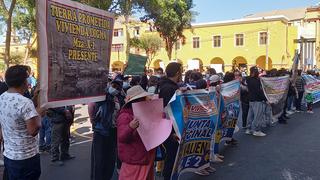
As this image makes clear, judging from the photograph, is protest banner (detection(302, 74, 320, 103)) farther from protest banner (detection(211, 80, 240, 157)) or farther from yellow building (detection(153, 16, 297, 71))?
yellow building (detection(153, 16, 297, 71))

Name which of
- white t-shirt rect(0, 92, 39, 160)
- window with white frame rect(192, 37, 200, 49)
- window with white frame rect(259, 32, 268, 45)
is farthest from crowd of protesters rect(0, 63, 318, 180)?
window with white frame rect(192, 37, 200, 49)

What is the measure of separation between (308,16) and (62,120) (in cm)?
6641

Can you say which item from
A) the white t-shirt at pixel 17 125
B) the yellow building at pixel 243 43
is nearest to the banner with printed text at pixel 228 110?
the white t-shirt at pixel 17 125

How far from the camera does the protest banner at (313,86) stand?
52.6 feet

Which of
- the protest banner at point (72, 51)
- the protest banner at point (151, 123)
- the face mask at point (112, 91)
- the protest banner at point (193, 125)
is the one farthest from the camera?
the face mask at point (112, 91)

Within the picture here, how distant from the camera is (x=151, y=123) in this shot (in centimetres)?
396

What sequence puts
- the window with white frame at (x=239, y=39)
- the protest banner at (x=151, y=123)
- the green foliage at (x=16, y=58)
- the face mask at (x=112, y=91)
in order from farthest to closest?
the green foliage at (x=16, y=58), the window with white frame at (x=239, y=39), the face mask at (x=112, y=91), the protest banner at (x=151, y=123)

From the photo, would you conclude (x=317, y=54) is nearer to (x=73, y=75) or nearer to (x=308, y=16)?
(x=308, y=16)

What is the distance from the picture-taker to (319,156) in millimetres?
7859

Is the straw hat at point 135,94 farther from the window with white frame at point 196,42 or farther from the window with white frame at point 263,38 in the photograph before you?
the window with white frame at point 196,42

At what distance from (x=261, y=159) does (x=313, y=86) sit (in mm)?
10104

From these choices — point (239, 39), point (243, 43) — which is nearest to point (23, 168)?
point (243, 43)

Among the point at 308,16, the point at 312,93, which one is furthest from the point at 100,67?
the point at 308,16

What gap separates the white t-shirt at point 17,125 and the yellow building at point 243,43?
4341cm
